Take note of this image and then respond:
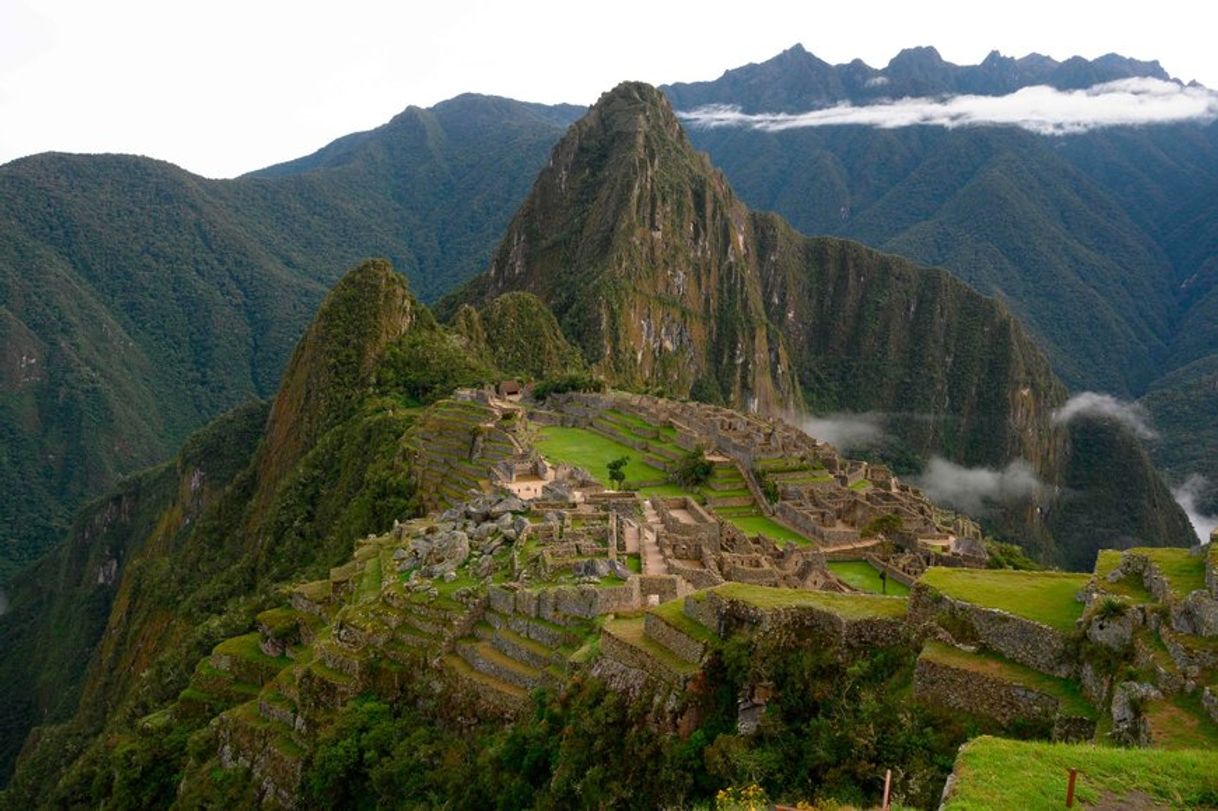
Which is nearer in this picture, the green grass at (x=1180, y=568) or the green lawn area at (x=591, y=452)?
the green grass at (x=1180, y=568)

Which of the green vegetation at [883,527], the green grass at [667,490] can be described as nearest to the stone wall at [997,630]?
the green grass at [667,490]

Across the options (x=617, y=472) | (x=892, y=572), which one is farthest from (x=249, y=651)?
(x=892, y=572)

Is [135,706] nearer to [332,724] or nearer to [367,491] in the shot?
[367,491]

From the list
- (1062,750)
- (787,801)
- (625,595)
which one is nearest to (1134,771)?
(1062,750)

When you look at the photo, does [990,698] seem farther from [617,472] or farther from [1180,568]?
[617,472]

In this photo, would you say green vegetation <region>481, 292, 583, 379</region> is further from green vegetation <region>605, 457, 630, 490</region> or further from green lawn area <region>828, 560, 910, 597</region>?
green lawn area <region>828, 560, 910, 597</region>

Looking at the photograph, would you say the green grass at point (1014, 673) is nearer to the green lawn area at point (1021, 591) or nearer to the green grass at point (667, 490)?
the green lawn area at point (1021, 591)

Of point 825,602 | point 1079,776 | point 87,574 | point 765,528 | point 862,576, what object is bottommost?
point 87,574
